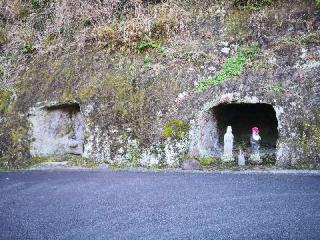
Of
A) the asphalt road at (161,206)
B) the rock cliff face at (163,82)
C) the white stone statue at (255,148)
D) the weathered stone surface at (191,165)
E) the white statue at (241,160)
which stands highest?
the rock cliff face at (163,82)

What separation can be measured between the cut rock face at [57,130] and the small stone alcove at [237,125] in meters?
3.03

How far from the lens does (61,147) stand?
1017cm

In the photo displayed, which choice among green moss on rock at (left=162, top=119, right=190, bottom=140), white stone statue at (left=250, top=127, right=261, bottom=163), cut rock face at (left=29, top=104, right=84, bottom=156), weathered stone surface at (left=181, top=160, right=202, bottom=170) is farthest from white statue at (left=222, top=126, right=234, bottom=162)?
cut rock face at (left=29, top=104, right=84, bottom=156)

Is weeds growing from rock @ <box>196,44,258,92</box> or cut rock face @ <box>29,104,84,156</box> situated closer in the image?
weeds growing from rock @ <box>196,44,258,92</box>

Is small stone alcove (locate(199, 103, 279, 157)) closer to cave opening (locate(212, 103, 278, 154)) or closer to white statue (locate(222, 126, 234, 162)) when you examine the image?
cave opening (locate(212, 103, 278, 154))

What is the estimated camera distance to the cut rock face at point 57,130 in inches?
388

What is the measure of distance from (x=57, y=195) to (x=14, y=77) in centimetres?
493

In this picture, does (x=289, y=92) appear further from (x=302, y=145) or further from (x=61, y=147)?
(x=61, y=147)

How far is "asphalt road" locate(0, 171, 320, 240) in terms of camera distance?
5.15m

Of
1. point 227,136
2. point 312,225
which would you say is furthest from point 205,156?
point 312,225

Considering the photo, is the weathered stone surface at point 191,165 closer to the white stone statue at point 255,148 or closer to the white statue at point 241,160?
the white statue at point 241,160

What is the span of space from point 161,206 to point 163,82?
382 cm

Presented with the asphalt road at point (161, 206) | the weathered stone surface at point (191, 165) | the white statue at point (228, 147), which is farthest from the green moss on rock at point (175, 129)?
the asphalt road at point (161, 206)

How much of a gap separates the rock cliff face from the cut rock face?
25mm
